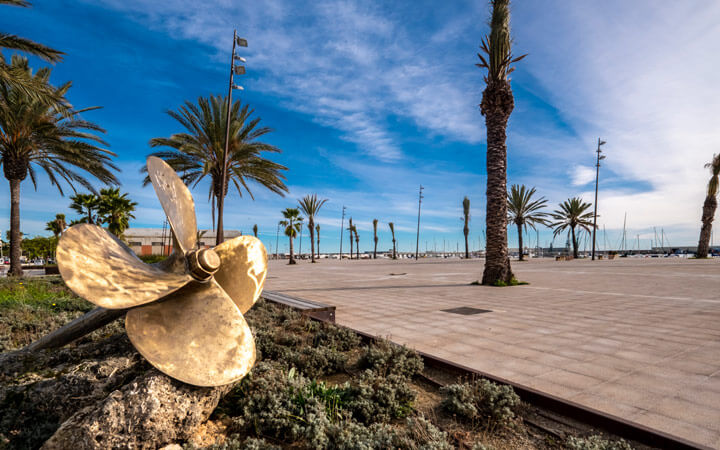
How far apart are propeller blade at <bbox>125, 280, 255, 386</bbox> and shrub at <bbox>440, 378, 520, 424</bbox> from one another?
1748 mm

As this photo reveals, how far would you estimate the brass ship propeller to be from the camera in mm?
2135

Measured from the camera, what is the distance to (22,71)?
9.59 meters

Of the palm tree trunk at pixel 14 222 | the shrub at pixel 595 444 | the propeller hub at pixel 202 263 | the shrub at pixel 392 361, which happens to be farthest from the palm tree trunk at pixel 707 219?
the palm tree trunk at pixel 14 222

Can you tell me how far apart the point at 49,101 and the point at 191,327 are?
1199 centimetres

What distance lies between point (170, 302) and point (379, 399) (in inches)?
75.0

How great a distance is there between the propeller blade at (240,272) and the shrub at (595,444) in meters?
→ 2.72

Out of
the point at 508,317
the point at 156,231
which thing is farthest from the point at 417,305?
the point at 156,231

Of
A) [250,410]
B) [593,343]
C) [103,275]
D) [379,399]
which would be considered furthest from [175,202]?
[593,343]

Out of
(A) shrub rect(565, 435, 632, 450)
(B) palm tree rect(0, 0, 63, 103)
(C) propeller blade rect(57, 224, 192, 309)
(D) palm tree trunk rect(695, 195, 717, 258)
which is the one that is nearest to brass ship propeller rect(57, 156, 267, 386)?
(C) propeller blade rect(57, 224, 192, 309)

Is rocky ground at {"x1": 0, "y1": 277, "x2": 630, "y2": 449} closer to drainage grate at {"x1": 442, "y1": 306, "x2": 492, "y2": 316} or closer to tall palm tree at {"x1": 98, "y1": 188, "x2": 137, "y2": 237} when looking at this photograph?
drainage grate at {"x1": 442, "y1": 306, "x2": 492, "y2": 316}

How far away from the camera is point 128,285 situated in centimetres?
224

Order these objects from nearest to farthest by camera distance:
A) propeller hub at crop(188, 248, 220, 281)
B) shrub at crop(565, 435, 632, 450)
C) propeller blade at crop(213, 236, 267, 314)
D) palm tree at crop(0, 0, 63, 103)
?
shrub at crop(565, 435, 632, 450) < propeller hub at crop(188, 248, 220, 281) < propeller blade at crop(213, 236, 267, 314) < palm tree at crop(0, 0, 63, 103)

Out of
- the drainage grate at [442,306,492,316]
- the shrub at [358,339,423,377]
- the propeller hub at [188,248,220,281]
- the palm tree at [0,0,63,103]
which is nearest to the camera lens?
the propeller hub at [188,248,220,281]

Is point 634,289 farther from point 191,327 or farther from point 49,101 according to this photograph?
point 49,101
